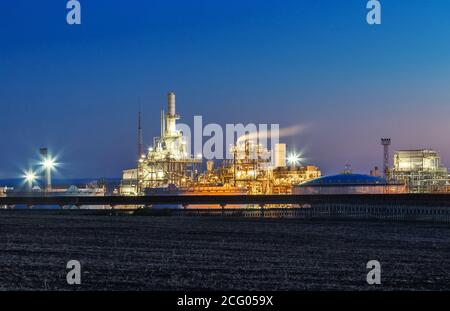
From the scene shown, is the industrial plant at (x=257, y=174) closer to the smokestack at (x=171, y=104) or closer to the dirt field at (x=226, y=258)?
the smokestack at (x=171, y=104)

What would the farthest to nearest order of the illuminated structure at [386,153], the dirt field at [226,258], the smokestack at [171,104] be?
the smokestack at [171,104] → the illuminated structure at [386,153] → the dirt field at [226,258]

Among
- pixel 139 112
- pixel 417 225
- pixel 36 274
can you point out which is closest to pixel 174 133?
pixel 139 112

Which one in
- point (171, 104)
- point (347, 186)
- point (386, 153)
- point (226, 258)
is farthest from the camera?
point (171, 104)

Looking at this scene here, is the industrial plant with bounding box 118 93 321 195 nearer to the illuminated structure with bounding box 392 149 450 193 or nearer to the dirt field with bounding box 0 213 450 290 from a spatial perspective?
the illuminated structure with bounding box 392 149 450 193

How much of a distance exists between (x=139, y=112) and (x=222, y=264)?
131 metres

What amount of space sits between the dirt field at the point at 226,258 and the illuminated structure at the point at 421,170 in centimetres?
9233

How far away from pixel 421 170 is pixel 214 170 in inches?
1794

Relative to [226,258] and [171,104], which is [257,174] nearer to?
[171,104]

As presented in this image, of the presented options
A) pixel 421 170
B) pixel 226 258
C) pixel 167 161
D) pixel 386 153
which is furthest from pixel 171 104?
pixel 226 258

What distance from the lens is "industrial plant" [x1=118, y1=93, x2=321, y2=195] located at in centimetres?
16275

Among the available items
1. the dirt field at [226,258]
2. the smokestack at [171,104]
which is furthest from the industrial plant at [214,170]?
the dirt field at [226,258]

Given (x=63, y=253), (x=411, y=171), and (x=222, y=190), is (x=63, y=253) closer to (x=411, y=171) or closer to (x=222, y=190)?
(x=222, y=190)

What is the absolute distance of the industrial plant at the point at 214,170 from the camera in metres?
163

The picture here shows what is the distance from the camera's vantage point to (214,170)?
175500 mm
